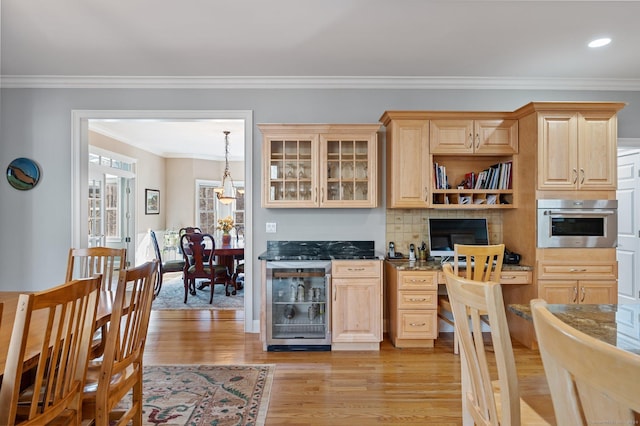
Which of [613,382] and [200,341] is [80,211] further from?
[613,382]

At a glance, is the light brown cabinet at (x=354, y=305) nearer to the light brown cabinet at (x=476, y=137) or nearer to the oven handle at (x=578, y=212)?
the light brown cabinet at (x=476, y=137)

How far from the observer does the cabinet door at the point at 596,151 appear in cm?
319

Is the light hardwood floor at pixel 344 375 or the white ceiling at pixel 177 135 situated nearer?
the light hardwood floor at pixel 344 375

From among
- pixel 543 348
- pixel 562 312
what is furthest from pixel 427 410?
pixel 543 348

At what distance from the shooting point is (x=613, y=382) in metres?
0.48

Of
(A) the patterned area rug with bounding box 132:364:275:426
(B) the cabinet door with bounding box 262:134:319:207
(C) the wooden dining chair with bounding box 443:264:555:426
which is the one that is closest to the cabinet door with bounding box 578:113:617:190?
(B) the cabinet door with bounding box 262:134:319:207

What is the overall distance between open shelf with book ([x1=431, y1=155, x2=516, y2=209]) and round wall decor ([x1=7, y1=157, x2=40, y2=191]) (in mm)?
4226

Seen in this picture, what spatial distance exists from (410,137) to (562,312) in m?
2.27

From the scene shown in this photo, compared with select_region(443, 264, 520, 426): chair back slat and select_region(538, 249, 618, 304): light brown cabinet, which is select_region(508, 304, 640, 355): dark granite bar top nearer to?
select_region(443, 264, 520, 426): chair back slat

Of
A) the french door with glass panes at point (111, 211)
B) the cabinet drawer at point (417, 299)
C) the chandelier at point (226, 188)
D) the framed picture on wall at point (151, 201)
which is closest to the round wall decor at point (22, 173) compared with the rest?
the french door with glass panes at point (111, 211)

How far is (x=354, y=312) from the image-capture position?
10.6ft

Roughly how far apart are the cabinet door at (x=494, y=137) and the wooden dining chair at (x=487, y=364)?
2.49 m

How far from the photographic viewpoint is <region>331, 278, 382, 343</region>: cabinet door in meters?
3.23

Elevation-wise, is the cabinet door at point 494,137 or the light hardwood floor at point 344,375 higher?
the cabinet door at point 494,137
